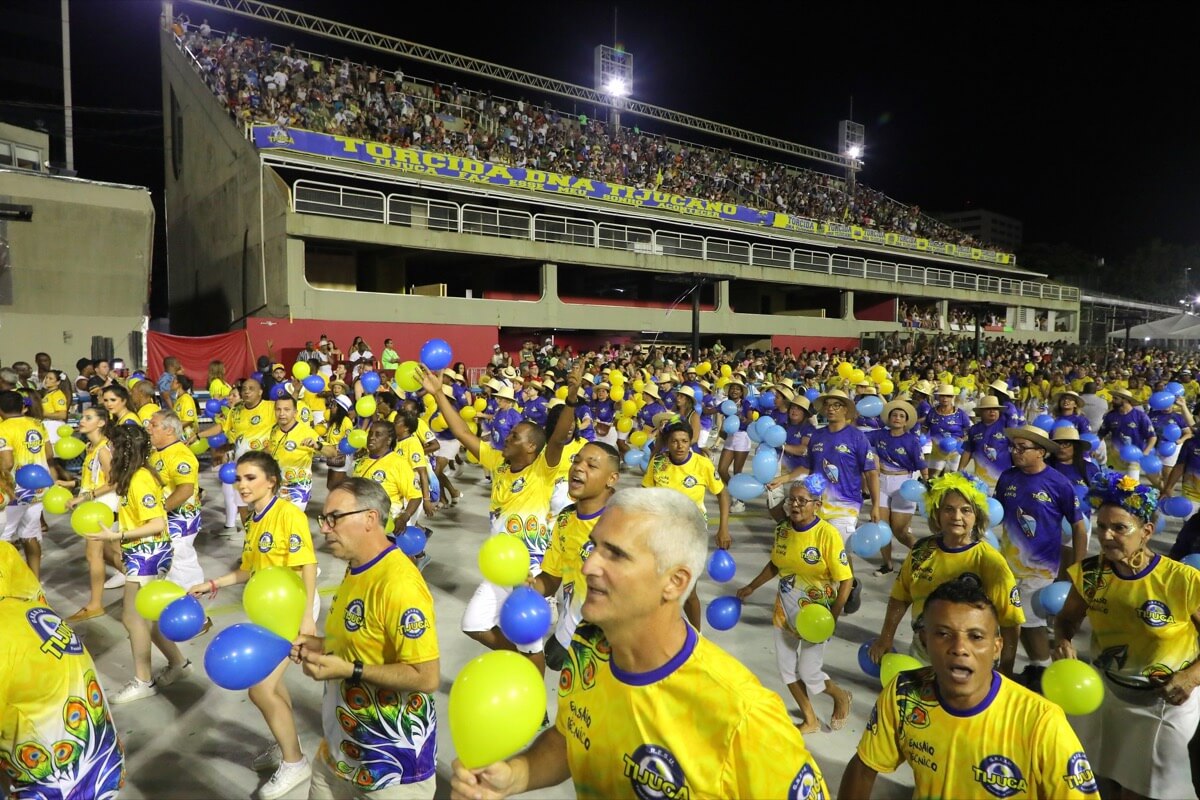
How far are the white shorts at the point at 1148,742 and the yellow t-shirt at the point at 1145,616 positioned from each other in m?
0.13

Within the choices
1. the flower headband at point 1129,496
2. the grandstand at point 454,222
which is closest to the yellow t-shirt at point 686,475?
the flower headband at point 1129,496

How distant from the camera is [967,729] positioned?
2254 mm

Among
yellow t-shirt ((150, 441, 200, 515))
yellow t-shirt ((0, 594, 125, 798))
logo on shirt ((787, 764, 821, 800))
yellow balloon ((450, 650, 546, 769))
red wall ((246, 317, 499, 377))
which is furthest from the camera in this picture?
red wall ((246, 317, 499, 377))

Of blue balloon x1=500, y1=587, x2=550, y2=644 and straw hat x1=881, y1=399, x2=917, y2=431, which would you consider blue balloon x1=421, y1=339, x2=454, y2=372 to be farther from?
straw hat x1=881, y1=399, x2=917, y2=431

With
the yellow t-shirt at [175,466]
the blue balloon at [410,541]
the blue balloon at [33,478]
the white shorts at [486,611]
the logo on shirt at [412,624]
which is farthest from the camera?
the blue balloon at [33,478]

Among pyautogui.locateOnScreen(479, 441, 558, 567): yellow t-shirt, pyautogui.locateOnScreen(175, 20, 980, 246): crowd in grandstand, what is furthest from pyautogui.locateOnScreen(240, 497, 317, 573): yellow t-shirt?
pyautogui.locateOnScreen(175, 20, 980, 246): crowd in grandstand

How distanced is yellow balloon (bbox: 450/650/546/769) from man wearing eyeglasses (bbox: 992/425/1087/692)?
415cm

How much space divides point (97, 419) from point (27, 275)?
1944cm

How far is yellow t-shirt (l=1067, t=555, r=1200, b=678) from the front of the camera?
3131mm

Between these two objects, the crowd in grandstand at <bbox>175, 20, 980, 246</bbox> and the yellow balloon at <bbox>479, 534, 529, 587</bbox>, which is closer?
the yellow balloon at <bbox>479, 534, 529, 587</bbox>

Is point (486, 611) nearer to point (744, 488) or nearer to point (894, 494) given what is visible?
point (744, 488)

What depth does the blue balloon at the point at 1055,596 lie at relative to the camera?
4152 mm

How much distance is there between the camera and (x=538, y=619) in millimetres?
3082

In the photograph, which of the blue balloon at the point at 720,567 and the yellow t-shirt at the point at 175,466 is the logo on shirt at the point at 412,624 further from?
the yellow t-shirt at the point at 175,466
